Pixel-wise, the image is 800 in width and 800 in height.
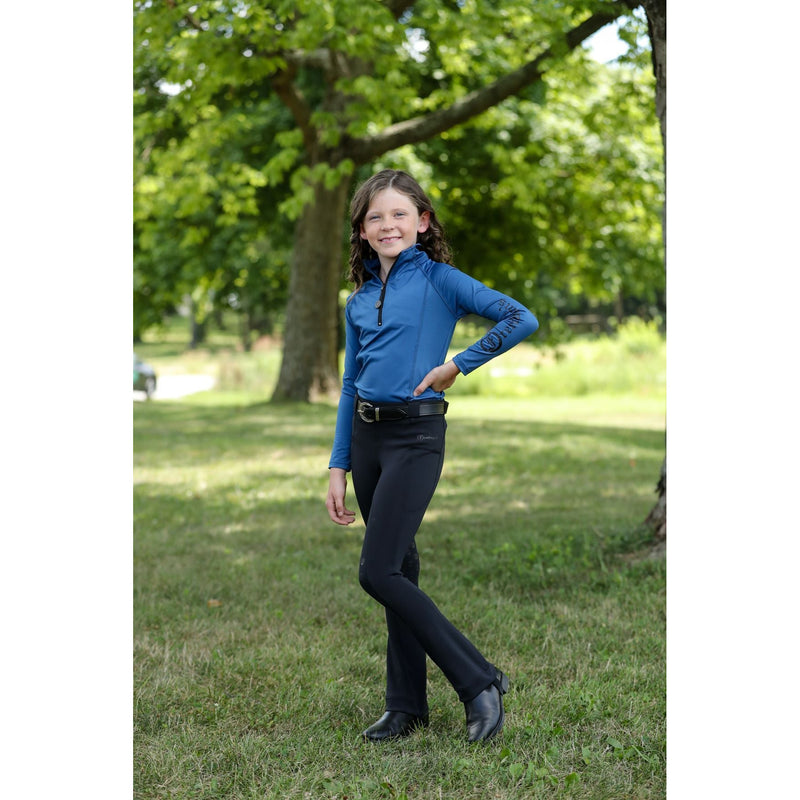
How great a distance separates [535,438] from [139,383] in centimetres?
1441

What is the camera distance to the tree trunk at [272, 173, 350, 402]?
1598 centimetres

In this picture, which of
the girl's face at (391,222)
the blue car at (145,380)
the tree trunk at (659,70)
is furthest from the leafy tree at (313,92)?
the girl's face at (391,222)

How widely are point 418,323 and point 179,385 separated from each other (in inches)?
994

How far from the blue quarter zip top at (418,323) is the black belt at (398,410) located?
2 centimetres

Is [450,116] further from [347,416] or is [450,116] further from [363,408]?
[363,408]

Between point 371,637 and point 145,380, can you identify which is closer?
Answer: point 371,637

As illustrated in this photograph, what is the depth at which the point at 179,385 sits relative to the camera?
2753 cm

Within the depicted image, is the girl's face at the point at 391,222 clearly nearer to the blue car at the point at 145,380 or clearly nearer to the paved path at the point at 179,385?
the paved path at the point at 179,385

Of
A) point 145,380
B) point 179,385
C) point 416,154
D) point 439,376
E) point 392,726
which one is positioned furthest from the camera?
point 179,385

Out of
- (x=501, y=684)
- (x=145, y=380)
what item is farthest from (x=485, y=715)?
(x=145, y=380)

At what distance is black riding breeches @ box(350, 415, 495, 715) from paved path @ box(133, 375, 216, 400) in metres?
21.1

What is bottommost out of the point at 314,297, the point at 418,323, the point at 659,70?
the point at 418,323
